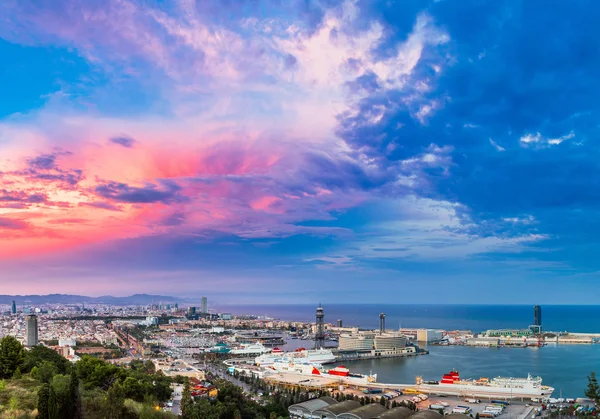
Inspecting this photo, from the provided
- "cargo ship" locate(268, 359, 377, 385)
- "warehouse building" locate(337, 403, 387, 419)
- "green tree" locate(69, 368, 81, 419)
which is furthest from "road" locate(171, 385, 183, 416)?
"cargo ship" locate(268, 359, 377, 385)

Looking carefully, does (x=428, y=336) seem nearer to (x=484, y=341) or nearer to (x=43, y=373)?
(x=484, y=341)

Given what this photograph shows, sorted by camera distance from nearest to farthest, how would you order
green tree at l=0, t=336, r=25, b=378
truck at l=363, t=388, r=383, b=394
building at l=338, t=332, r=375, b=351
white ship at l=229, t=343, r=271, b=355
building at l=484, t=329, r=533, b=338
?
green tree at l=0, t=336, r=25, b=378
truck at l=363, t=388, r=383, b=394
white ship at l=229, t=343, r=271, b=355
building at l=338, t=332, r=375, b=351
building at l=484, t=329, r=533, b=338

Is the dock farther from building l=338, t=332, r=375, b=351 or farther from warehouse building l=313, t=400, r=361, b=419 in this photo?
building l=338, t=332, r=375, b=351

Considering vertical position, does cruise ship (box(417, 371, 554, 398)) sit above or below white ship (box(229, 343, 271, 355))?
above

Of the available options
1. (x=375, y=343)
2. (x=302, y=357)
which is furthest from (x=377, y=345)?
(x=302, y=357)

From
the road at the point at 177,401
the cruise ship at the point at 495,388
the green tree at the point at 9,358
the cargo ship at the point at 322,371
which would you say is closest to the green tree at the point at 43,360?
the green tree at the point at 9,358

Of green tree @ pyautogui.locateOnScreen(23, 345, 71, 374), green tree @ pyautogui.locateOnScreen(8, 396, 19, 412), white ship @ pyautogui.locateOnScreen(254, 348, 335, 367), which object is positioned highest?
green tree @ pyautogui.locateOnScreen(8, 396, 19, 412)

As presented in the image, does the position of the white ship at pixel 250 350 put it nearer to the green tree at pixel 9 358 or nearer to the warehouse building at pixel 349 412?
the warehouse building at pixel 349 412

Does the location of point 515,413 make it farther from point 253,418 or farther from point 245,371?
point 245,371
